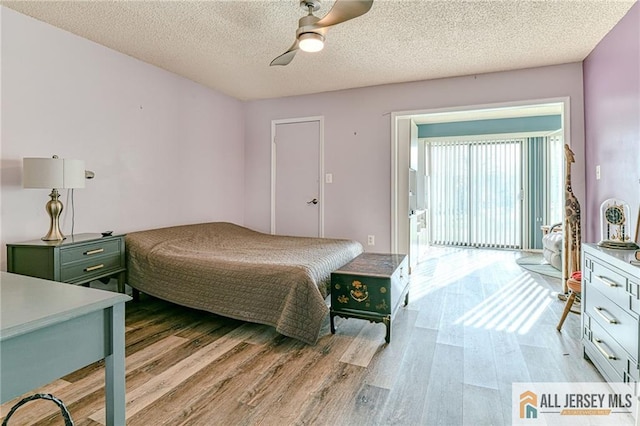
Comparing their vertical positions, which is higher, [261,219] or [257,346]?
[261,219]

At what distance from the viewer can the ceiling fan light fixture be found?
2268mm

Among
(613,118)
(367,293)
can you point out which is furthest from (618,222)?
(367,293)

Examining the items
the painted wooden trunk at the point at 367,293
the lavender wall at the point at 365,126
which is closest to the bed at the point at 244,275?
the painted wooden trunk at the point at 367,293

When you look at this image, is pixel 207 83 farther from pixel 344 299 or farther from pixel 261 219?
pixel 344 299

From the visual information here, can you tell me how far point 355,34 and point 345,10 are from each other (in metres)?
1.02

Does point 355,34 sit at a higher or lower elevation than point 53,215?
higher

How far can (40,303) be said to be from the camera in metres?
0.95

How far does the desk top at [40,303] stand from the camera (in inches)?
32.2

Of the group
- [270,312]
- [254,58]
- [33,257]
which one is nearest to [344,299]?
[270,312]

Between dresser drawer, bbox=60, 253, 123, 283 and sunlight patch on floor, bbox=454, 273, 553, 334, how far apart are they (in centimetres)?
292

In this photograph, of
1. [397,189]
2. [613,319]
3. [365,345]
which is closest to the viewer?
[613,319]

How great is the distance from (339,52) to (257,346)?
2728 mm

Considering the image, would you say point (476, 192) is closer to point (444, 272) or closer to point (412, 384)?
point (444, 272)

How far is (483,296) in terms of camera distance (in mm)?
3484
